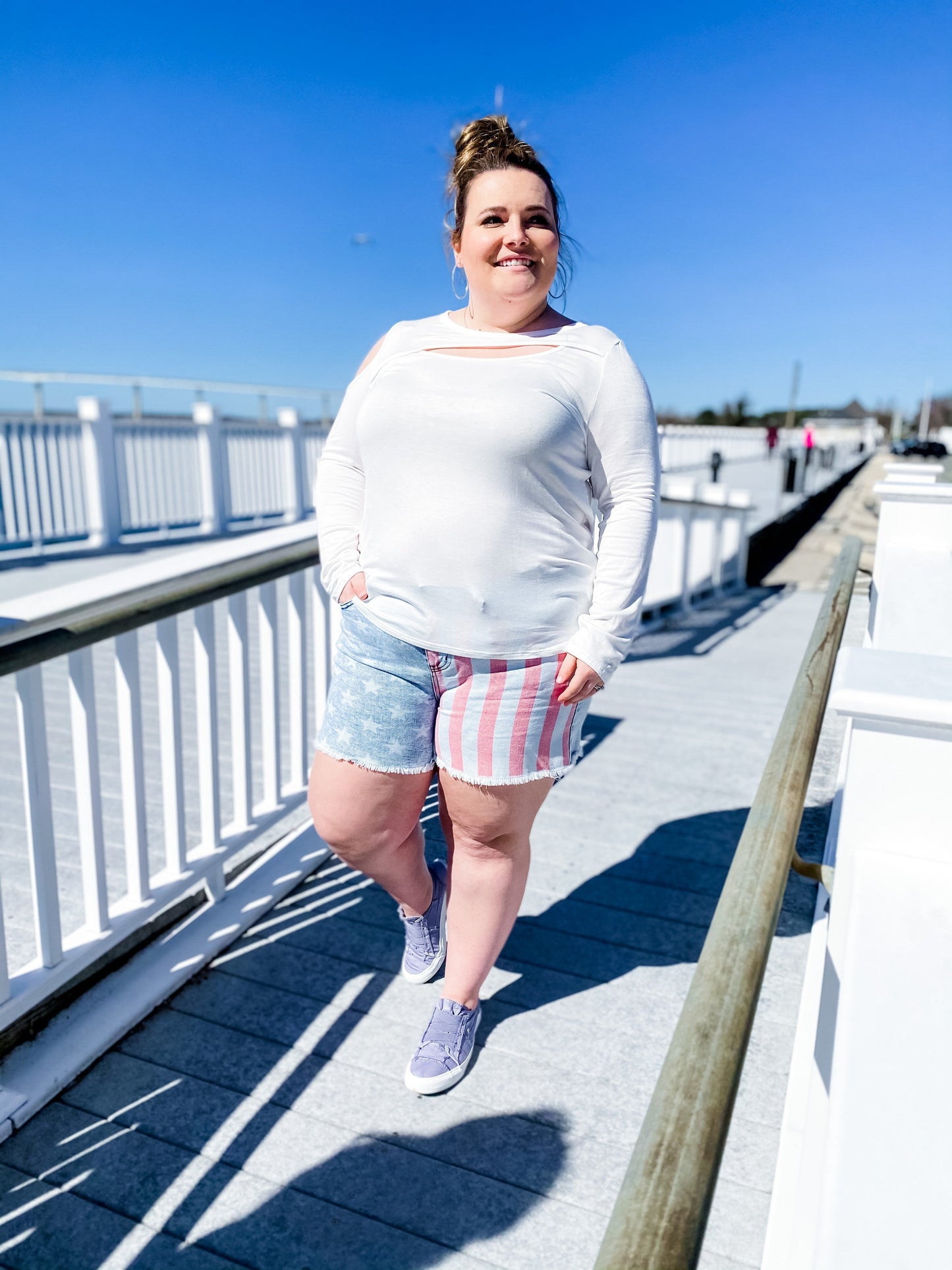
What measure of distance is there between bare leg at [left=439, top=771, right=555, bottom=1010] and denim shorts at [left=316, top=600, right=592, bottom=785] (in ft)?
0.20

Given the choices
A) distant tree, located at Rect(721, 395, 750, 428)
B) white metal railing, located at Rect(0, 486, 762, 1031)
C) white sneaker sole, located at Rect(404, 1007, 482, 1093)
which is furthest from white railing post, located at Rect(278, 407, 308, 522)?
distant tree, located at Rect(721, 395, 750, 428)

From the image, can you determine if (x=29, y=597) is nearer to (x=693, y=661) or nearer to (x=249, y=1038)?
(x=249, y=1038)

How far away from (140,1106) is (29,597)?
1.08m

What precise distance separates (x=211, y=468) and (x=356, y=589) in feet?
30.1

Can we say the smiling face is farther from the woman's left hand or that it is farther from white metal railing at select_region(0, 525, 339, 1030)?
white metal railing at select_region(0, 525, 339, 1030)

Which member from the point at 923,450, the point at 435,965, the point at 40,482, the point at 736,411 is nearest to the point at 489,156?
the point at 435,965

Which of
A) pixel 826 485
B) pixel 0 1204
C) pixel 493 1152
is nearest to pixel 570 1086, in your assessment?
pixel 493 1152

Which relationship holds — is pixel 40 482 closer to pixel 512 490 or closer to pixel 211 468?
pixel 211 468

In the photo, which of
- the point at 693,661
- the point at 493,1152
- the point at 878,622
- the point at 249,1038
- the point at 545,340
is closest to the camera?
the point at 545,340

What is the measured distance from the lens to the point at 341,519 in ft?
6.54

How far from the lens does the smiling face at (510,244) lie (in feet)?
5.54

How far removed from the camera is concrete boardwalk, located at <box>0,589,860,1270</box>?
1636 mm

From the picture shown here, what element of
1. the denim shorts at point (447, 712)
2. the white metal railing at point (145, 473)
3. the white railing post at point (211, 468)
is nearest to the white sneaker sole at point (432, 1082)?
the denim shorts at point (447, 712)

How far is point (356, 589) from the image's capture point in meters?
1.87
